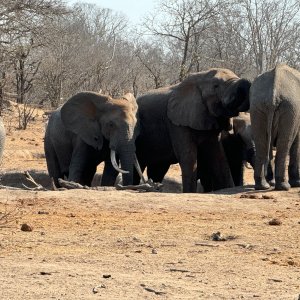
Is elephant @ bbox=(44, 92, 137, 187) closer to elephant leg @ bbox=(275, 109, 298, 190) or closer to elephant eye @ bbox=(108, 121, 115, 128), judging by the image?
elephant eye @ bbox=(108, 121, 115, 128)

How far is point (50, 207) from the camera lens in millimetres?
8945

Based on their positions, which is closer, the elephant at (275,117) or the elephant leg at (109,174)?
the elephant at (275,117)

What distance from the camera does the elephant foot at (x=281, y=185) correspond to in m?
10.8

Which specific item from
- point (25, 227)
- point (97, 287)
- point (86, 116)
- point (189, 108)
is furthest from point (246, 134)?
point (97, 287)

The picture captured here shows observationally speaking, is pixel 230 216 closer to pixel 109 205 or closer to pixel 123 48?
pixel 109 205

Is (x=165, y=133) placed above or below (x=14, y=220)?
above

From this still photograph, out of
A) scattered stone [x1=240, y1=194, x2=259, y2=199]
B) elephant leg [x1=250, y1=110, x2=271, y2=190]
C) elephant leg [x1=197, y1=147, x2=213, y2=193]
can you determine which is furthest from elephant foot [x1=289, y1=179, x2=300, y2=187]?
elephant leg [x1=197, y1=147, x2=213, y2=193]

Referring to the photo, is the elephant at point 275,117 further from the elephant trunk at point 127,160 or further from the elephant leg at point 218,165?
the elephant trunk at point 127,160

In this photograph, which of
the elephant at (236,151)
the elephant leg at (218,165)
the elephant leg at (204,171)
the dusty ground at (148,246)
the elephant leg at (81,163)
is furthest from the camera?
the elephant leg at (81,163)

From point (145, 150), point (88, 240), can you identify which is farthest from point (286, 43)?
point (88, 240)

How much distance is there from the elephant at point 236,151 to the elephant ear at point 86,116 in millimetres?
1389

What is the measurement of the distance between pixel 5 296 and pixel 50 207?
406 cm

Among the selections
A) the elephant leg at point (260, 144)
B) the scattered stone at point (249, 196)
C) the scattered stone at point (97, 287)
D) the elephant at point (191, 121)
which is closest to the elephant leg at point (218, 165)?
the elephant at point (191, 121)

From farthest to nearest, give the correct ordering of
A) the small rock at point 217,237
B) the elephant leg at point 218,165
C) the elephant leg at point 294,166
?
the elephant leg at point 218,165
the elephant leg at point 294,166
the small rock at point 217,237
